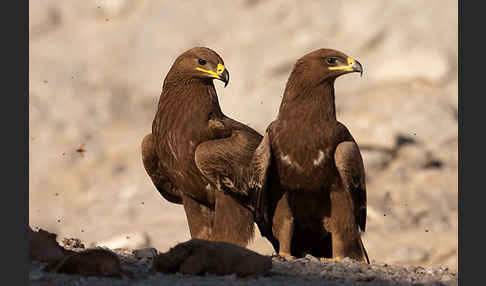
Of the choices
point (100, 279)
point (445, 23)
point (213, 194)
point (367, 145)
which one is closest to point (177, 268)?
point (100, 279)

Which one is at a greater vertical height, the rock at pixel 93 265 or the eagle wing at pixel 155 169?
the eagle wing at pixel 155 169

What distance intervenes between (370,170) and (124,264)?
14047mm

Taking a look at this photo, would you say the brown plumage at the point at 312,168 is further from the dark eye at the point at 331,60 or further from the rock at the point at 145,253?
the rock at the point at 145,253

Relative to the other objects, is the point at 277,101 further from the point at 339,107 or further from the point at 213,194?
the point at 213,194

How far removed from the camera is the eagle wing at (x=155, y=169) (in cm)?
1052

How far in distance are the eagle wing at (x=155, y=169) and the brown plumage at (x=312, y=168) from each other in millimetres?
1582

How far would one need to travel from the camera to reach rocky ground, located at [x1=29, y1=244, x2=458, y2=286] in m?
6.98

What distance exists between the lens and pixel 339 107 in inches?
879

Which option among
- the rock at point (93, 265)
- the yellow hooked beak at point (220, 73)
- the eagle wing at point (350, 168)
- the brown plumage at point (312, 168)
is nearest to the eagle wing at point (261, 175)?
the brown plumage at point (312, 168)

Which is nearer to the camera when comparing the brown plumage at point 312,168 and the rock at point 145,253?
the rock at point 145,253

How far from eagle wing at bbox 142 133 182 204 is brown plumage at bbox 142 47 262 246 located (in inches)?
6.0

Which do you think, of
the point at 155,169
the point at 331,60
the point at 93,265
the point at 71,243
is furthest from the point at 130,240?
the point at 93,265

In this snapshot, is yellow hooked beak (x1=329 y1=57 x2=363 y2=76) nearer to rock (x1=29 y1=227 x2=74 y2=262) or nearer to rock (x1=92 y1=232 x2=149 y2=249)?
rock (x1=29 y1=227 x2=74 y2=262)

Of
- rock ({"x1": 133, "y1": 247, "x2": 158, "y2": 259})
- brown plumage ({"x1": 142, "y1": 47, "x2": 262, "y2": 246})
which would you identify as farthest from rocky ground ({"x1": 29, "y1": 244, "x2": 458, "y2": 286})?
brown plumage ({"x1": 142, "y1": 47, "x2": 262, "y2": 246})
